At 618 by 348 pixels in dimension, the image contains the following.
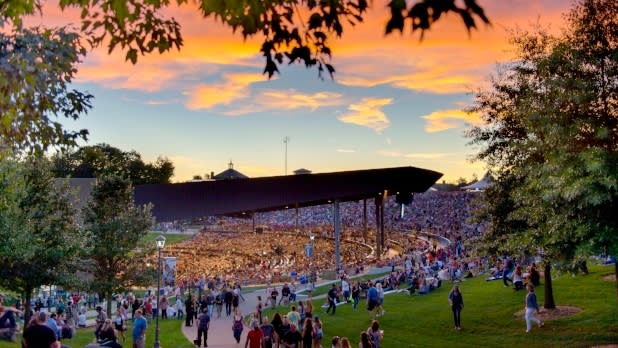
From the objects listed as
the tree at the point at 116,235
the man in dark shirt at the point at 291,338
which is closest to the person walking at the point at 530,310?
the man in dark shirt at the point at 291,338

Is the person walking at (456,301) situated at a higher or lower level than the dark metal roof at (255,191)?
lower

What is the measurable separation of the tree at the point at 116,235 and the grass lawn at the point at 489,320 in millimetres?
6381

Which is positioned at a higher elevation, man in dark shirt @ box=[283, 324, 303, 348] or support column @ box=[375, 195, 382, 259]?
support column @ box=[375, 195, 382, 259]

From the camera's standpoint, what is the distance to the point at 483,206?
2464 centimetres

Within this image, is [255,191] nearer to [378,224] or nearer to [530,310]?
[378,224]

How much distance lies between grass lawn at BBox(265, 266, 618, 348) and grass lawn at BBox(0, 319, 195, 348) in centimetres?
476

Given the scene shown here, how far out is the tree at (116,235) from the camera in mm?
28703

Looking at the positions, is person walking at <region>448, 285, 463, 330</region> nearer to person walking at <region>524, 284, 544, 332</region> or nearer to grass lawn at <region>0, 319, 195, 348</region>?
person walking at <region>524, 284, 544, 332</region>

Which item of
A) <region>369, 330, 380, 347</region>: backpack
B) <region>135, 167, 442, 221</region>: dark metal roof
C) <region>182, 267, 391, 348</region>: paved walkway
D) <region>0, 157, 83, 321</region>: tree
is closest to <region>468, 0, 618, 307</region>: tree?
<region>369, 330, 380, 347</region>: backpack

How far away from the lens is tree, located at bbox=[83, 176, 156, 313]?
94.2 feet

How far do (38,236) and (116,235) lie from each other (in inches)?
246

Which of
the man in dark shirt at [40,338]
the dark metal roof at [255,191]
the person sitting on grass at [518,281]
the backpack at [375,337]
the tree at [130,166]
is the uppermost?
the tree at [130,166]

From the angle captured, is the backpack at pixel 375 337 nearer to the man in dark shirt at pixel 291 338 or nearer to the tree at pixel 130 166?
the man in dark shirt at pixel 291 338

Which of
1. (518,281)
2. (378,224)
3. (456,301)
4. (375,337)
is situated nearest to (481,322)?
(456,301)
